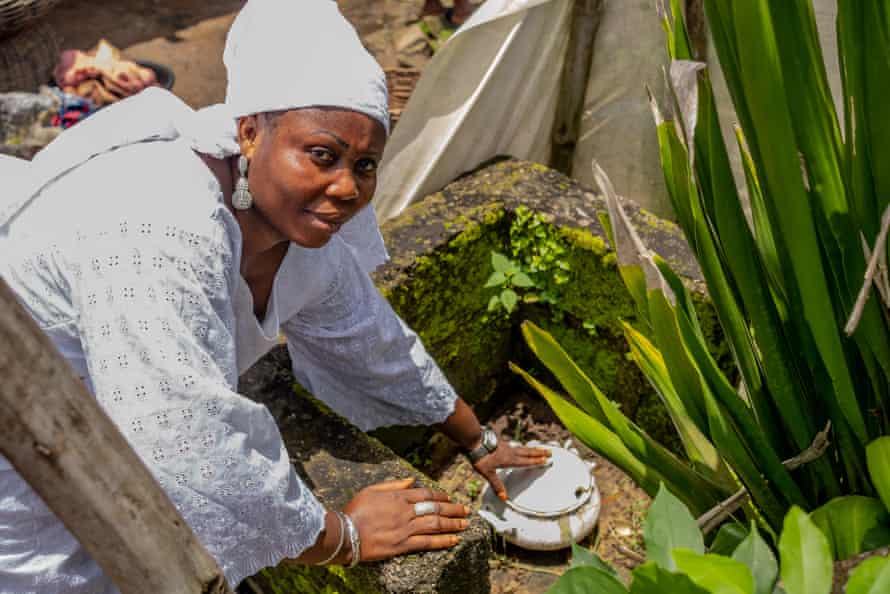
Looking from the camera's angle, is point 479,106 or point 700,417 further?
point 479,106

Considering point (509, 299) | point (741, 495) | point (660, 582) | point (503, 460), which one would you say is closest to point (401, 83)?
point (509, 299)

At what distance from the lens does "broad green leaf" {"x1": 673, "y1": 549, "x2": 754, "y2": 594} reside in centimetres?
87

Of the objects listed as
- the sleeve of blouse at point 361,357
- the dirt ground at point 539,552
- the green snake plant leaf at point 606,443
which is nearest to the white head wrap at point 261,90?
the sleeve of blouse at point 361,357

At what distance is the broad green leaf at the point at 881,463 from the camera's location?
1.29m

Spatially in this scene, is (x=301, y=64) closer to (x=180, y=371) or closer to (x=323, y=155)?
(x=323, y=155)

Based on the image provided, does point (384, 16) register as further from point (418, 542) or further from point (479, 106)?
point (418, 542)

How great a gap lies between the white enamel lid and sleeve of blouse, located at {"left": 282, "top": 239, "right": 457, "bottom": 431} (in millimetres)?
473

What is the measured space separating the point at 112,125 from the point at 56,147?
10 centimetres

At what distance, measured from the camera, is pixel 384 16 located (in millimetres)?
6723

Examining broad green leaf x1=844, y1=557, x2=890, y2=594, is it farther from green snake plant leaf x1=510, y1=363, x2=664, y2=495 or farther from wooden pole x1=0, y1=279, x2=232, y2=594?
green snake plant leaf x1=510, y1=363, x2=664, y2=495

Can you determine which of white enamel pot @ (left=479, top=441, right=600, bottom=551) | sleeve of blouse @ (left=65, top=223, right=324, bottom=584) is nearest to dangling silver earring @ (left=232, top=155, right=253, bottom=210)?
sleeve of blouse @ (left=65, top=223, right=324, bottom=584)

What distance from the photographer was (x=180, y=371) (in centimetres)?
156

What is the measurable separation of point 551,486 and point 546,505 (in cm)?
7

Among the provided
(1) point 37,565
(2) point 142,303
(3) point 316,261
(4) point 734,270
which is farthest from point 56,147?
(4) point 734,270
